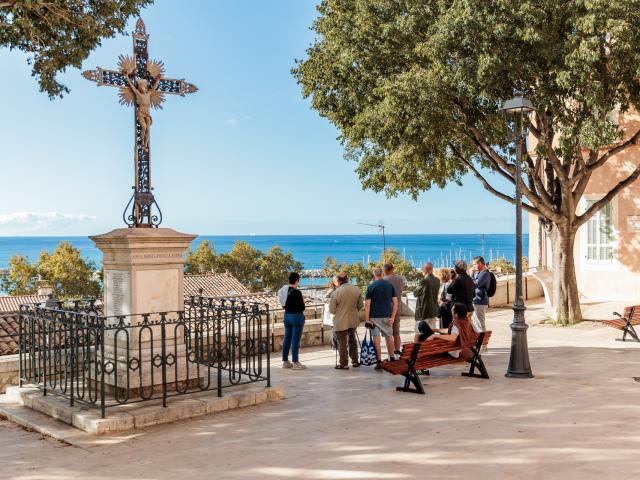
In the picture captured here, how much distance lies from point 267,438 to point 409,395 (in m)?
2.57

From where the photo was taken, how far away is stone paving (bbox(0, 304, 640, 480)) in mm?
5824

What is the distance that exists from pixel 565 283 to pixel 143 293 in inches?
452

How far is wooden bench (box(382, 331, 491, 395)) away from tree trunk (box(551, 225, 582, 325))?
6923 mm

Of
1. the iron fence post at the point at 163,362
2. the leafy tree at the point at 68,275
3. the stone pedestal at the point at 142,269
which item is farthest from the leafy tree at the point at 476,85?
the leafy tree at the point at 68,275

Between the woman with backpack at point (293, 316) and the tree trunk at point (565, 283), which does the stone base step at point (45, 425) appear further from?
the tree trunk at point (565, 283)

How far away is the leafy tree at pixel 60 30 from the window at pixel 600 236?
14845mm

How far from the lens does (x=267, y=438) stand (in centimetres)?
684

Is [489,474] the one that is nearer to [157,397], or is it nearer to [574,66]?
[157,397]

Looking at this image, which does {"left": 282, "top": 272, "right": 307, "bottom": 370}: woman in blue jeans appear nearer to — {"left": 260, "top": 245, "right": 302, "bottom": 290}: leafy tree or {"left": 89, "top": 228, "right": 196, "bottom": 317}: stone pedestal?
{"left": 89, "top": 228, "right": 196, "bottom": 317}: stone pedestal

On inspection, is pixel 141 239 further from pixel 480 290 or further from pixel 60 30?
pixel 480 290

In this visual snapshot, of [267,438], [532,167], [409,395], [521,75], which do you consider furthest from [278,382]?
[532,167]

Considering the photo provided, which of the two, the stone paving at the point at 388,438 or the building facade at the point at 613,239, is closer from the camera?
the stone paving at the point at 388,438

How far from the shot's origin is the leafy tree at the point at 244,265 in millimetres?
74562

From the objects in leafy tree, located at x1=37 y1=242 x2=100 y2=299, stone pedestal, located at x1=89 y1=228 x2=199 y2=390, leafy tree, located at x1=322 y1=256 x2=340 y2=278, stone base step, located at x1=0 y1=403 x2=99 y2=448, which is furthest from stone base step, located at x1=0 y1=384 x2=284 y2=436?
leafy tree, located at x1=322 y1=256 x2=340 y2=278
